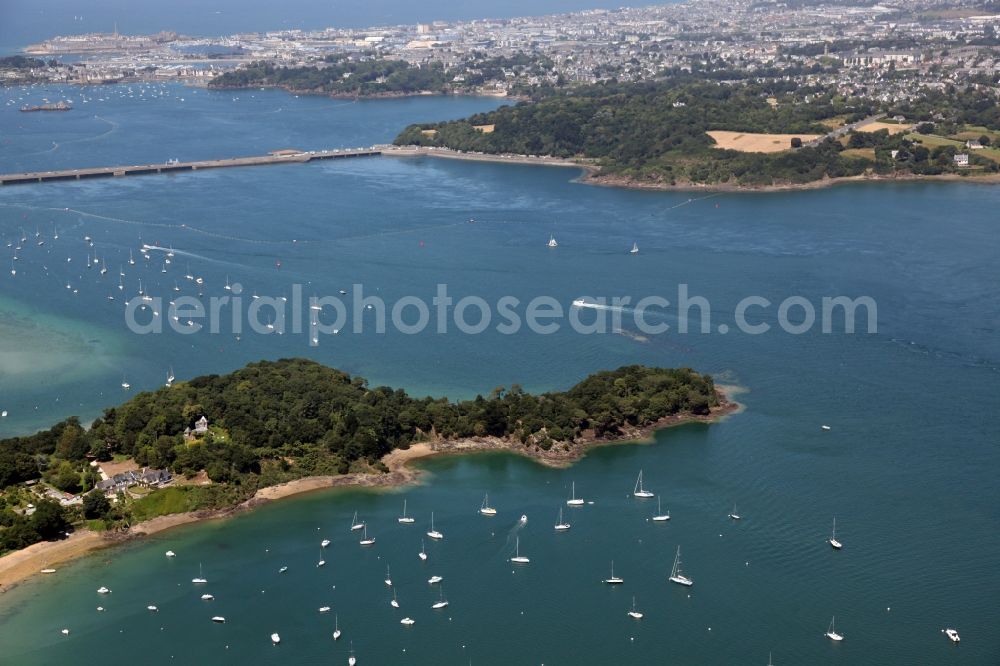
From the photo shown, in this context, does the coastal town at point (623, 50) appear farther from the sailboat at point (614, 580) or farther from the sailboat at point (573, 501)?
the sailboat at point (614, 580)

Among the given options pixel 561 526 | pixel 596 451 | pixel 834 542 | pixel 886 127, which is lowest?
pixel 834 542

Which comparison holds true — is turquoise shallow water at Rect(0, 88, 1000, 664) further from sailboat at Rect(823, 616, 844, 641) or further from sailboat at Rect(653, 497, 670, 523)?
sailboat at Rect(653, 497, 670, 523)

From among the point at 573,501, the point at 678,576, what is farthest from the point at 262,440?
the point at 678,576

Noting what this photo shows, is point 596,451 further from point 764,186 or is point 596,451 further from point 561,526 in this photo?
point 764,186

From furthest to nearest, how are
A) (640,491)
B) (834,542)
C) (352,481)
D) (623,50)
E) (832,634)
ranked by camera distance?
(623,50) → (352,481) → (640,491) → (834,542) → (832,634)

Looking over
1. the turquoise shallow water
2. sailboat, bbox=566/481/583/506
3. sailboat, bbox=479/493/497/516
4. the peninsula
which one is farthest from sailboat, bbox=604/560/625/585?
the peninsula

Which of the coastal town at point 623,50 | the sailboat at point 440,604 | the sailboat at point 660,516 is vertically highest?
the coastal town at point 623,50

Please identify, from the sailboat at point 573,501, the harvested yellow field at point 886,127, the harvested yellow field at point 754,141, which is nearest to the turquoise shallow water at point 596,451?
the sailboat at point 573,501
